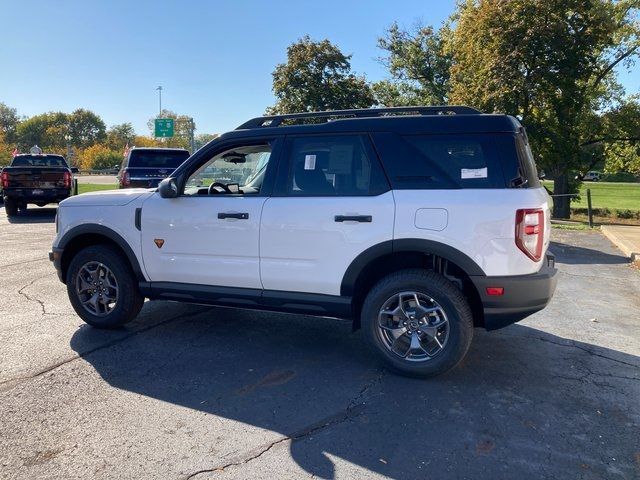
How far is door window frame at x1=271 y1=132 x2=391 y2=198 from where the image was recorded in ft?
13.3

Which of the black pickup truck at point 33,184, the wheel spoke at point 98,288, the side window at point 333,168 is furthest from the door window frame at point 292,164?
the black pickup truck at point 33,184

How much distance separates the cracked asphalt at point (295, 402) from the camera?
9.52ft

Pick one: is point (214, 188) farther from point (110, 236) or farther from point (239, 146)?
point (110, 236)

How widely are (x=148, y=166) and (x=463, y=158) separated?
35.9 ft

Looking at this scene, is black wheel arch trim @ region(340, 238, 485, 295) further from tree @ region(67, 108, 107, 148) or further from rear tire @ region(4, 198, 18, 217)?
tree @ region(67, 108, 107, 148)

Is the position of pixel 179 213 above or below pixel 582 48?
below

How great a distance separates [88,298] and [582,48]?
43.7 ft

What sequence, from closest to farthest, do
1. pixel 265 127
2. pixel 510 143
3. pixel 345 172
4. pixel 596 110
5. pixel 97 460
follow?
pixel 97 460
pixel 510 143
pixel 345 172
pixel 265 127
pixel 596 110

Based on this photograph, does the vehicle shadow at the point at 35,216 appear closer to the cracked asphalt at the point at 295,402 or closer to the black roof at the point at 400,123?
the cracked asphalt at the point at 295,402

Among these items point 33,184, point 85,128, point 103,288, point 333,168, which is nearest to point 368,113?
point 333,168

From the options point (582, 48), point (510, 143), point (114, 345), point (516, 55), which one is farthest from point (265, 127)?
point (582, 48)

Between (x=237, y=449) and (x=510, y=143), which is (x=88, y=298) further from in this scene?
(x=510, y=143)

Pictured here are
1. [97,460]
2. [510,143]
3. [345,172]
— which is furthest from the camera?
[345,172]

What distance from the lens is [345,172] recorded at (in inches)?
164
